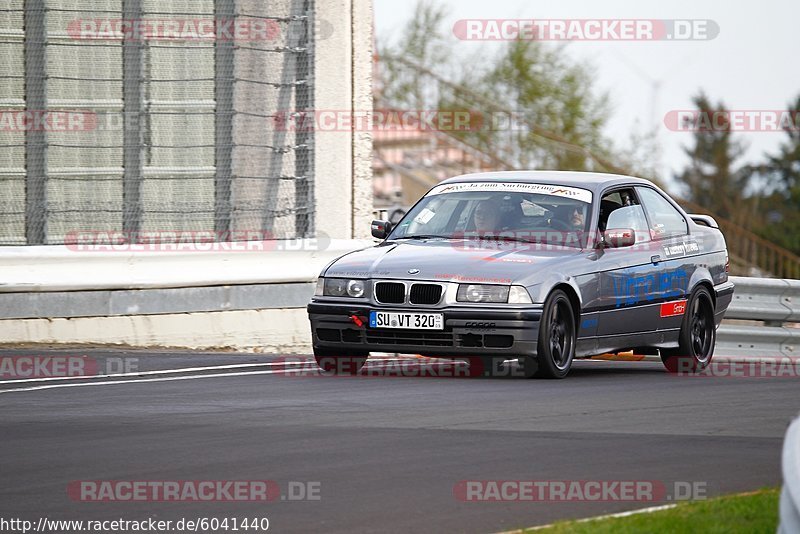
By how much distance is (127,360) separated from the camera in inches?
489

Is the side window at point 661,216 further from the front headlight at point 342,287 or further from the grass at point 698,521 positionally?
the grass at point 698,521

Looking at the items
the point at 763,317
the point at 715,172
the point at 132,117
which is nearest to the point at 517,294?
the point at 763,317

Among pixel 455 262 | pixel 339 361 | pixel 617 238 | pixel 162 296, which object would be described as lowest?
pixel 339 361

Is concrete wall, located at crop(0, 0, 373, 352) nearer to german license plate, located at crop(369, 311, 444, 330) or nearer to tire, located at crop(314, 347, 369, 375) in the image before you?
tire, located at crop(314, 347, 369, 375)

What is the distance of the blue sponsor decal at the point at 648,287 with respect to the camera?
472 inches

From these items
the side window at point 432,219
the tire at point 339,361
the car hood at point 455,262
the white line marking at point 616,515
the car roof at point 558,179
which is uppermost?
the car roof at point 558,179

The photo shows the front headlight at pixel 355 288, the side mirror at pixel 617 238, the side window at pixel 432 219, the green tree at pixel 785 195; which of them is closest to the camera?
the front headlight at pixel 355 288

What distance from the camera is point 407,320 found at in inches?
430

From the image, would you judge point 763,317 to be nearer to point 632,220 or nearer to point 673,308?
point 673,308

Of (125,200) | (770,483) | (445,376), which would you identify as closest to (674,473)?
(770,483)

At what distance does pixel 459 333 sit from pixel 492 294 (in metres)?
0.35

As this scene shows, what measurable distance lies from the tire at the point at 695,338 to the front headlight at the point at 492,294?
2.42m

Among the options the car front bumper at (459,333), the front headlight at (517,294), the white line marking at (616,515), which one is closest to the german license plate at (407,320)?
the car front bumper at (459,333)

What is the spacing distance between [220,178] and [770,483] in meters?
9.71
